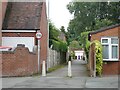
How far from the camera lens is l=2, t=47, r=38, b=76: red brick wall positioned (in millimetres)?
23578

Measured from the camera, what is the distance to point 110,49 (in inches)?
Result: 1006

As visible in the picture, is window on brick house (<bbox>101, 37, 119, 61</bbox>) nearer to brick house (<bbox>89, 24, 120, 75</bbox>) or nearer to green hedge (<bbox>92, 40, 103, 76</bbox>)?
brick house (<bbox>89, 24, 120, 75</bbox>)

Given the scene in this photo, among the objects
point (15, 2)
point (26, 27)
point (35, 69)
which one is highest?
→ point (15, 2)

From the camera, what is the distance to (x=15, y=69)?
78.1 ft

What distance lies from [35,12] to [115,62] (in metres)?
10.6

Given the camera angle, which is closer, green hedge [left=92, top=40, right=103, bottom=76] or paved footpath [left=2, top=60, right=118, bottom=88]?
paved footpath [left=2, top=60, right=118, bottom=88]

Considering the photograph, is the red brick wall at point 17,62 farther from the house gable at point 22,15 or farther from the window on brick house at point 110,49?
the house gable at point 22,15

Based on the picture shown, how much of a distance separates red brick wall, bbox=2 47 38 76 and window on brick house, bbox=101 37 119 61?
5.26 metres

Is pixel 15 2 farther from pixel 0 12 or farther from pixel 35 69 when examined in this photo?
pixel 35 69

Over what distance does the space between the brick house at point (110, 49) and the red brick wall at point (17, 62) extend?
15.1 ft

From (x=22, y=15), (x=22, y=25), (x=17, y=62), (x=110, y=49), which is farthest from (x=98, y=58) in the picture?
(x=22, y=15)

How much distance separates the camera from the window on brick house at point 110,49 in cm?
2555

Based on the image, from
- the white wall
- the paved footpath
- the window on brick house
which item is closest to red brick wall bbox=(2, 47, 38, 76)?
the paved footpath

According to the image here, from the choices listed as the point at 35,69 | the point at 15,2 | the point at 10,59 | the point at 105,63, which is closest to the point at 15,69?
the point at 10,59
